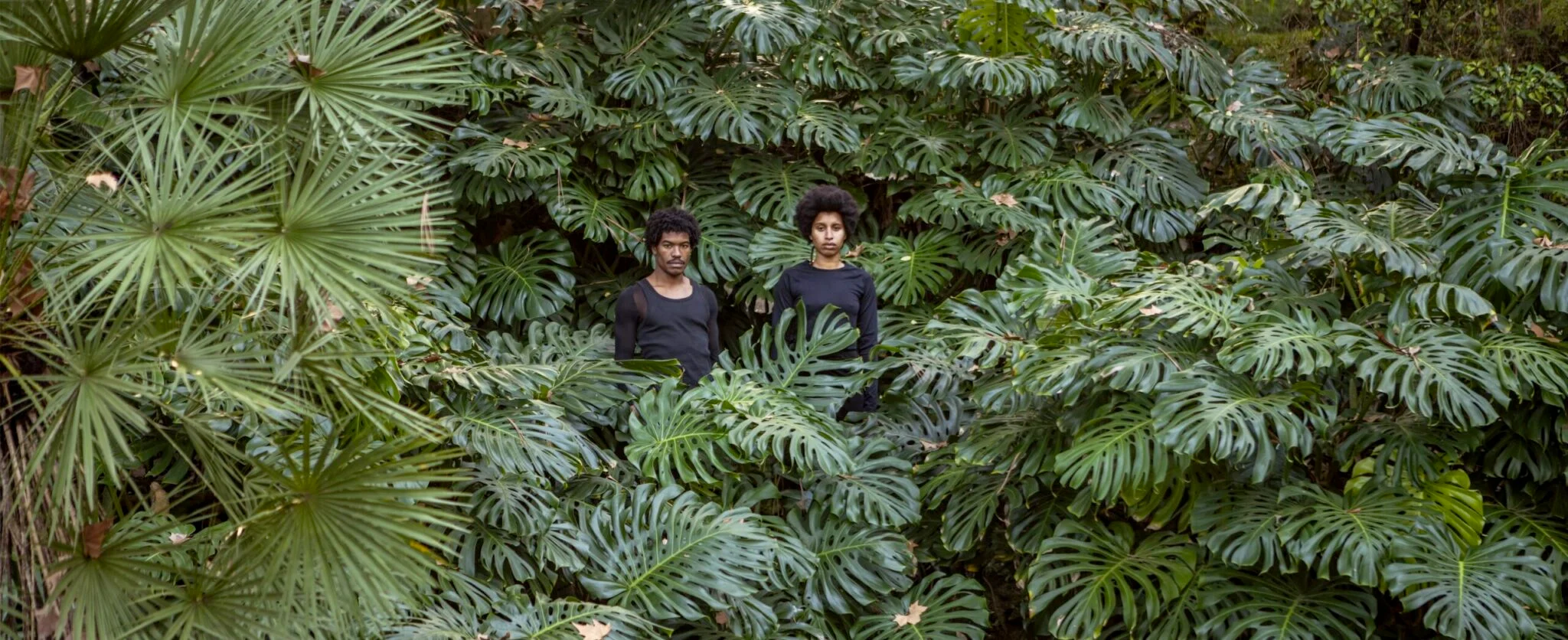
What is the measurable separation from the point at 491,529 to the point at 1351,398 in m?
2.43

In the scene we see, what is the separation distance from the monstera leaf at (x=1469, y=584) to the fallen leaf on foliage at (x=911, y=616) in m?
1.29

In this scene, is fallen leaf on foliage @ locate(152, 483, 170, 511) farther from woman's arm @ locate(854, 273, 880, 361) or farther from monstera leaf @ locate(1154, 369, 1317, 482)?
woman's arm @ locate(854, 273, 880, 361)

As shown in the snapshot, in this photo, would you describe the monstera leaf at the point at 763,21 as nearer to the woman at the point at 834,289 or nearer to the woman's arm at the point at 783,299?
the woman at the point at 834,289

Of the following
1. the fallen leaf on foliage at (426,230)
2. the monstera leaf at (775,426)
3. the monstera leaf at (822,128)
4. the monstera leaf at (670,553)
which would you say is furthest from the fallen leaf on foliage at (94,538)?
the monstera leaf at (822,128)

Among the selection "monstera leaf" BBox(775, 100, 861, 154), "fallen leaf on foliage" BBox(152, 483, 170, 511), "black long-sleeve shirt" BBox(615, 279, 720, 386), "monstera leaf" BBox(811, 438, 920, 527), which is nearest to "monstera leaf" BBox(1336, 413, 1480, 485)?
"monstera leaf" BBox(811, 438, 920, 527)

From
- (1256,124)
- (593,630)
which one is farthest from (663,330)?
(1256,124)

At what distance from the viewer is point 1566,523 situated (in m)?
4.00

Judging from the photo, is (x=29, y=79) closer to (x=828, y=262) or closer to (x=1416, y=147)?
(x=828, y=262)

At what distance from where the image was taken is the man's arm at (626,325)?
4.73 m

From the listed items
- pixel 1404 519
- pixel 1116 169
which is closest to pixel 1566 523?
pixel 1404 519

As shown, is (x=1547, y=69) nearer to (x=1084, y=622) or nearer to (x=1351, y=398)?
(x=1351, y=398)

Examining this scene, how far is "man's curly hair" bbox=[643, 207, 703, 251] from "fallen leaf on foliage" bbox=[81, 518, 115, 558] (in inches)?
93.6

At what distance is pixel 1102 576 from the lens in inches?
158

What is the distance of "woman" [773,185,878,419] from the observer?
493 centimetres
